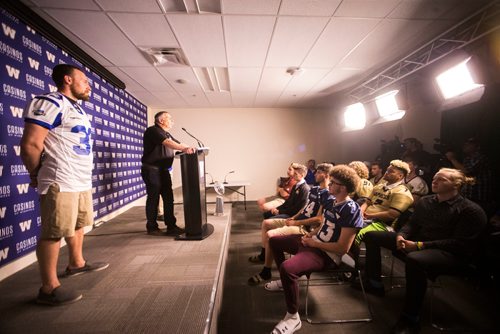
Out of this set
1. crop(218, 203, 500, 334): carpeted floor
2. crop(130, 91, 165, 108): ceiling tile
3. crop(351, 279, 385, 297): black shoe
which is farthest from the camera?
crop(130, 91, 165, 108): ceiling tile

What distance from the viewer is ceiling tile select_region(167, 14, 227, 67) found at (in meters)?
2.24

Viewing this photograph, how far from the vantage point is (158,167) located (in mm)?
2738

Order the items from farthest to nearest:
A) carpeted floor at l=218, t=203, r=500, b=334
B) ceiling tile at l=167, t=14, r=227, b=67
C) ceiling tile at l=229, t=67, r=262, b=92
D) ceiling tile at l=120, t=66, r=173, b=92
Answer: ceiling tile at l=229, t=67, r=262, b=92, ceiling tile at l=120, t=66, r=173, b=92, ceiling tile at l=167, t=14, r=227, b=67, carpeted floor at l=218, t=203, r=500, b=334

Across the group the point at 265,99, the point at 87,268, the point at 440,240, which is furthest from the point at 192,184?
the point at 265,99

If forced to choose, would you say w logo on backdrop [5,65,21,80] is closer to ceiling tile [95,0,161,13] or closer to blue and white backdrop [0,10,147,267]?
blue and white backdrop [0,10,147,267]

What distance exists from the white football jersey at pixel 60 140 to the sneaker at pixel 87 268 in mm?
834

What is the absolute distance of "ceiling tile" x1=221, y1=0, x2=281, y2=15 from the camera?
199 centimetres

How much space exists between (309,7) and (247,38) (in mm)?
818

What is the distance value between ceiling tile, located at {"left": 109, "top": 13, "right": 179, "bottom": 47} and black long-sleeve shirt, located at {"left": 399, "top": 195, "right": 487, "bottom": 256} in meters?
3.14

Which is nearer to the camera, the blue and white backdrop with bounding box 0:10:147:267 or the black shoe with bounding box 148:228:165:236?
the blue and white backdrop with bounding box 0:10:147:267

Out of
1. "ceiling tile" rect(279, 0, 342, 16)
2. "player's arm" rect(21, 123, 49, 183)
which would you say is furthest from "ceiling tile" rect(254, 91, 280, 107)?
"player's arm" rect(21, 123, 49, 183)

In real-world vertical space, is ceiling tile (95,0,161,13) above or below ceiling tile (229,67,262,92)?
below

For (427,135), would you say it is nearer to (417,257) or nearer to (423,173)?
(423,173)

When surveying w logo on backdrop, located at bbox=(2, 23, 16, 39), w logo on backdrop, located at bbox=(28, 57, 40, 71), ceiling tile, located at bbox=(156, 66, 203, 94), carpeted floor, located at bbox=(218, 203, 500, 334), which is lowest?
carpeted floor, located at bbox=(218, 203, 500, 334)
